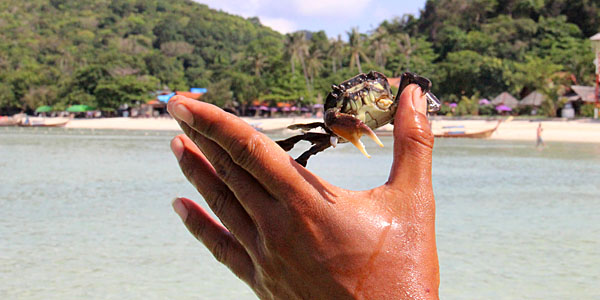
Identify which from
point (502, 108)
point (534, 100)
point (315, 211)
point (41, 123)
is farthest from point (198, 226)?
point (41, 123)

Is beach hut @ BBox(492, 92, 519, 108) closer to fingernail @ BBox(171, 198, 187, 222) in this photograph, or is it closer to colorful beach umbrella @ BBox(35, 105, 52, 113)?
colorful beach umbrella @ BBox(35, 105, 52, 113)

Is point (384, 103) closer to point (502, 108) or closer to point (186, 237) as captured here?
point (186, 237)

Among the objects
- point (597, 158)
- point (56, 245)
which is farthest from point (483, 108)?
point (56, 245)

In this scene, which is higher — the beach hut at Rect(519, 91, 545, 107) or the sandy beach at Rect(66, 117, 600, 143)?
the beach hut at Rect(519, 91, 545, 107)

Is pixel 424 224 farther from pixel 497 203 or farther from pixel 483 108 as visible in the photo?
pixel 483 108

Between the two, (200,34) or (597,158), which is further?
(200,34)

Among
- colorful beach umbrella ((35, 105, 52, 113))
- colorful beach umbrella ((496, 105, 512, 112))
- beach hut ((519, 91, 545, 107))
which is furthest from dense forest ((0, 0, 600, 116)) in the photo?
colorful beach umbrella ((496, 105, 512, 112))
